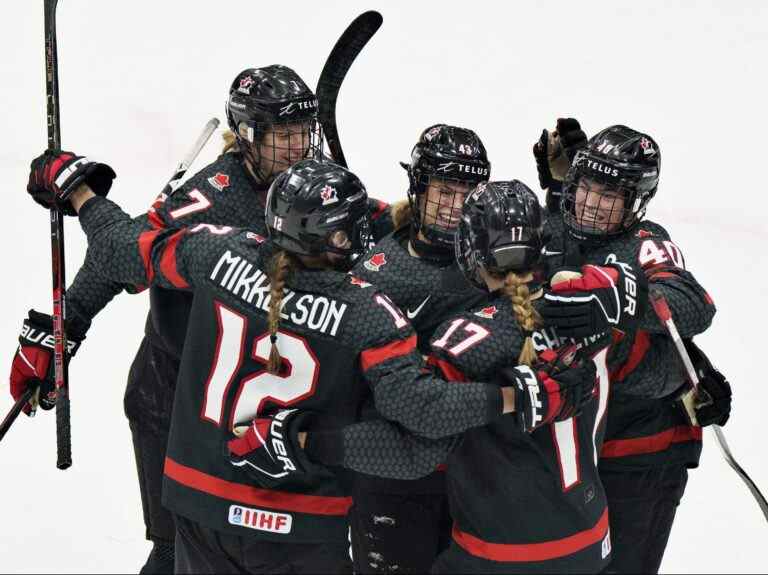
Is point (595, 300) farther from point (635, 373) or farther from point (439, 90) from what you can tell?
point (439, 90)

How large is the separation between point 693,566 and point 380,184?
9.27 ft

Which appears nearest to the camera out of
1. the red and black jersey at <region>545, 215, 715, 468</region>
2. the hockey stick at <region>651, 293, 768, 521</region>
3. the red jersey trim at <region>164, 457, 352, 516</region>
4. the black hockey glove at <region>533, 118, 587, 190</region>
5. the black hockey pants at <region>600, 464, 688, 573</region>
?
the red jersey trim at <region>164, 457, 352, 516</region>

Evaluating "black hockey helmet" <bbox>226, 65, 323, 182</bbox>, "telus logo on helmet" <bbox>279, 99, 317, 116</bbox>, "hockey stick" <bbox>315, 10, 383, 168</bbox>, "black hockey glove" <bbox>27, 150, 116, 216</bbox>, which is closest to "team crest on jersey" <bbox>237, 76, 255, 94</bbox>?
"black hockey helmet" <bbox>226, 65, 323, 182</bbox>

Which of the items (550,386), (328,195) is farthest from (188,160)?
(550,386)

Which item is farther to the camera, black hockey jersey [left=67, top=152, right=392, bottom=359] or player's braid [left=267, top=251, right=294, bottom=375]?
black hockey jersey [left=67, top=152, right=392, bottom=359]

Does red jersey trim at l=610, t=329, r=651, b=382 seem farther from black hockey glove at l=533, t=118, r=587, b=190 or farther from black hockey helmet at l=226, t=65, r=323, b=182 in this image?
black hockey helmet at l=226, t=65, r=323, b=182

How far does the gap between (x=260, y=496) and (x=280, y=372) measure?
0.32 m

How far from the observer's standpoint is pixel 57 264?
3375 mm

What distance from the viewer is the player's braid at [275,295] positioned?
2623 millimetres

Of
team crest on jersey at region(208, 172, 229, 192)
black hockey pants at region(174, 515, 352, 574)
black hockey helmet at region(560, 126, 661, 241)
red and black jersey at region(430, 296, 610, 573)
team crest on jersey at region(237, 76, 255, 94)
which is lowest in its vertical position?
black hockey pants at region(174, 515, 352, 574)

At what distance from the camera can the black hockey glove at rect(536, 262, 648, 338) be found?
267cm

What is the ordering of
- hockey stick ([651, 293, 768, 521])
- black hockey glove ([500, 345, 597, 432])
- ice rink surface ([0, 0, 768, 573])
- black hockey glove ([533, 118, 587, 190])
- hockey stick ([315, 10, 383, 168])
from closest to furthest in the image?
black hockey glove ([500, 345, 597, 432]), hockey stick ([651, 293, 768, 521]), black hockey glove ([533, 118, 587, 190]), hockey stick ([315, 10, 383, 168]), ice rink surface ([0, 0, 768, 573])

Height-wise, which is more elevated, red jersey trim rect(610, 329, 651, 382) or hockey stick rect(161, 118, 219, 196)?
hockey stick rect(161, 118, 219, 196)

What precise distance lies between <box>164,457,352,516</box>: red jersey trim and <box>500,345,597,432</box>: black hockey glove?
0.52 meters
